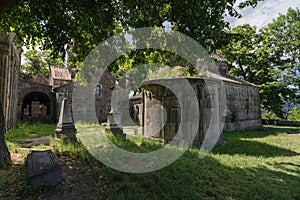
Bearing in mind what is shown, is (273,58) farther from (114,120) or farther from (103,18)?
(103,18)

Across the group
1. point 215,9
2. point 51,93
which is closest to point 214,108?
point 215,9

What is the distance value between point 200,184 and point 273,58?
23.9 m

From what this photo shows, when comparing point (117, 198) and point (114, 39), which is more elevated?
point (114, 39)

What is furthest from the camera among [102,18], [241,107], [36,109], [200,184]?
[36,109]

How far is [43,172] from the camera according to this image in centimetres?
324

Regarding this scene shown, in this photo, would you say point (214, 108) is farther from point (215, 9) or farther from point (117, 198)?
point (117, 198)

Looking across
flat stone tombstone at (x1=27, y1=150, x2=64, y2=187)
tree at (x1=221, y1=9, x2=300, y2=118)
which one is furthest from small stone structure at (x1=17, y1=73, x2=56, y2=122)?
tree at (x1=221, y1=9, x2=300, y2=118)

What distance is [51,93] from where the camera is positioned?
19.4 m

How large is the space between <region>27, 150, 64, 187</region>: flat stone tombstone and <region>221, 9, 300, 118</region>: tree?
21.1m

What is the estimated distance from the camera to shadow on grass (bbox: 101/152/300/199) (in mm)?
3332

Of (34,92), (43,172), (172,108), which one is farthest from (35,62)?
(43,172)

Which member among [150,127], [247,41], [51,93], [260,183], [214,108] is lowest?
[260,183]

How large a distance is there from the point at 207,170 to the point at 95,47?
17.8 ft

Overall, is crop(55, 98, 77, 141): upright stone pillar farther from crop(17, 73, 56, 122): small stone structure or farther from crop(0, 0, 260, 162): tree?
crop(17, 73, 56, 122): small stone structure
